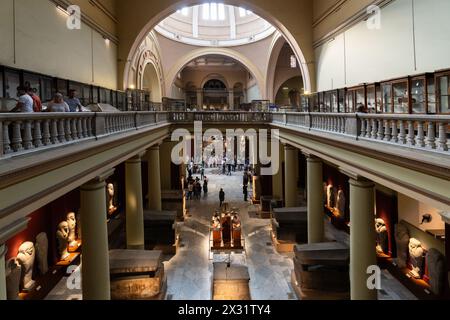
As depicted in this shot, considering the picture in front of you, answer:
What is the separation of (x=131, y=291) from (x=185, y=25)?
24812 mm

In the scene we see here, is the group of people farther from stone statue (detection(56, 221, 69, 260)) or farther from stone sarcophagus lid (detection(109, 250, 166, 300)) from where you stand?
stone statue (detection(56, 221, 69, 260))

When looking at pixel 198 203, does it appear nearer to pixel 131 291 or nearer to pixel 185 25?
pixel 131 291

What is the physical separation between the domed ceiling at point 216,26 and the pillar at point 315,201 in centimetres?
1900

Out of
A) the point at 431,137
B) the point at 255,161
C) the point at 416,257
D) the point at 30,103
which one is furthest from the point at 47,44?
the point at 255,161

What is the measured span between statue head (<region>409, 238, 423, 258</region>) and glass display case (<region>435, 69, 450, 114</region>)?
463 cm

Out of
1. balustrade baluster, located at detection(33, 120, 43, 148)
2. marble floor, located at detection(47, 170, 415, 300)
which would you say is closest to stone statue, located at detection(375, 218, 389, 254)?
marble floor, located at detection(47, 170, 415, 300)

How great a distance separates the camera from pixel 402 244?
10602 millimetres

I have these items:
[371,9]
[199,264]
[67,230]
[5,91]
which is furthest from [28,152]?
[371,9]

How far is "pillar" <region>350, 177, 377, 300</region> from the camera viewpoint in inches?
294

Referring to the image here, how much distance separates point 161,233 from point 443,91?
10.1 m

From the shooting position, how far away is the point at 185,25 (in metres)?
29.5

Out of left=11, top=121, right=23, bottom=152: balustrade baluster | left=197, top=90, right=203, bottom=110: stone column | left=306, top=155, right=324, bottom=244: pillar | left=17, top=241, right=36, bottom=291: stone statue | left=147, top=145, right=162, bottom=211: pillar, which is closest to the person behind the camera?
left=11, top=121, right=23, bottom=152: balustrade baluster
